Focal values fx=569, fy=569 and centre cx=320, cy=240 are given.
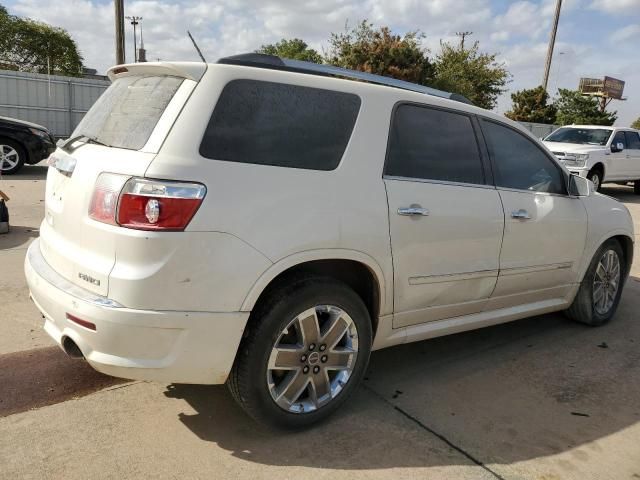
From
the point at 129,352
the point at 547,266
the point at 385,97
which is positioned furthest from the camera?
the point at 547,266

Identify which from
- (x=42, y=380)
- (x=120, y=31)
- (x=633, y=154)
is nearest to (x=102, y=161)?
(x=42, y=380)

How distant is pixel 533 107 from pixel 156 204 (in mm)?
36372

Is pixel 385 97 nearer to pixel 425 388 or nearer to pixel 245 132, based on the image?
pixel 245 132

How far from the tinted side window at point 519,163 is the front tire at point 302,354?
1.52 m

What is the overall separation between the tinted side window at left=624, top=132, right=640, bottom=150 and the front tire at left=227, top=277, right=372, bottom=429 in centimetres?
1489

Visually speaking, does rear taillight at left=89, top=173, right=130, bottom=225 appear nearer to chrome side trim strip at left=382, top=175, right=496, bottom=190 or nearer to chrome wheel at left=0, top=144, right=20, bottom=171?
chrome side trim strip at left=382, top=175, right=496, bottom=190

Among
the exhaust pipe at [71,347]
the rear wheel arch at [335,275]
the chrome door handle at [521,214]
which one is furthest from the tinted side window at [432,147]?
the exhaust pipe at [71,347]

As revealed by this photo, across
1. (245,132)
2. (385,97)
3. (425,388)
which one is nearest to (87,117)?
(245,132)

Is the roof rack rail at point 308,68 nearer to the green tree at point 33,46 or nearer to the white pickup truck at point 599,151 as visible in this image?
the white pickup truck at point 599,151

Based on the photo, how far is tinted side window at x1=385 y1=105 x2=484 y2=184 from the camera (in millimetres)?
3203

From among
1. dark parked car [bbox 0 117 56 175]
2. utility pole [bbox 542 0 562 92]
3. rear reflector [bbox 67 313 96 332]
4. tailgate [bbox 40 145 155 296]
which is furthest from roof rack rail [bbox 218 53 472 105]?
utility pole [bbox 542 0 562 92]

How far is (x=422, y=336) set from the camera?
11.3 feet

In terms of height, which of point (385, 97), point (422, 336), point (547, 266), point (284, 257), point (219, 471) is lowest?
point (219, 471)

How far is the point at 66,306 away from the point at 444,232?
2023 mm
